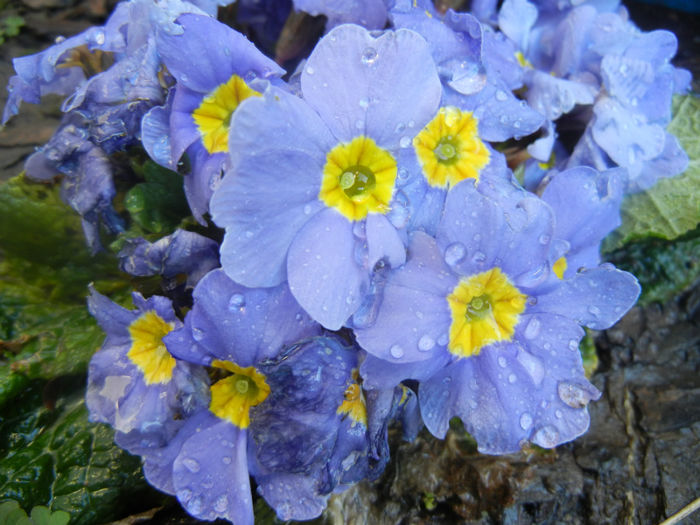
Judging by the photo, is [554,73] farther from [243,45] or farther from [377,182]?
[243,45]

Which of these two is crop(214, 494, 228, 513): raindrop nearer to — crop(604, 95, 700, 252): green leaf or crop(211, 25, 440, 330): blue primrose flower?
crop(211, 25, 440, 330): blue primrose flower

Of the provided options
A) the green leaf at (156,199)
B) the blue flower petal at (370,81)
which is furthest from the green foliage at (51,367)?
the blue flower petal at (370,81)

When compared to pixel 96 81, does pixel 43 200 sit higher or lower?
lower

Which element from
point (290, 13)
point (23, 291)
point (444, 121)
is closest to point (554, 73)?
point (444, 121)

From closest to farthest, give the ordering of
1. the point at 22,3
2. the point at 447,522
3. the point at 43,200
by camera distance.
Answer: the point at 447,522
the point at 43,200
the point at 22,3

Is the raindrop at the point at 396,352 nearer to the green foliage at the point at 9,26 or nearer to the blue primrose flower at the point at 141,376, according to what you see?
the blue primrose flower at the point at 141,376

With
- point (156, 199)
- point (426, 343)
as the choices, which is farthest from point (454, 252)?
point (156, 199)

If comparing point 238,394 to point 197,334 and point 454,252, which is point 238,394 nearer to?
point 197,334
